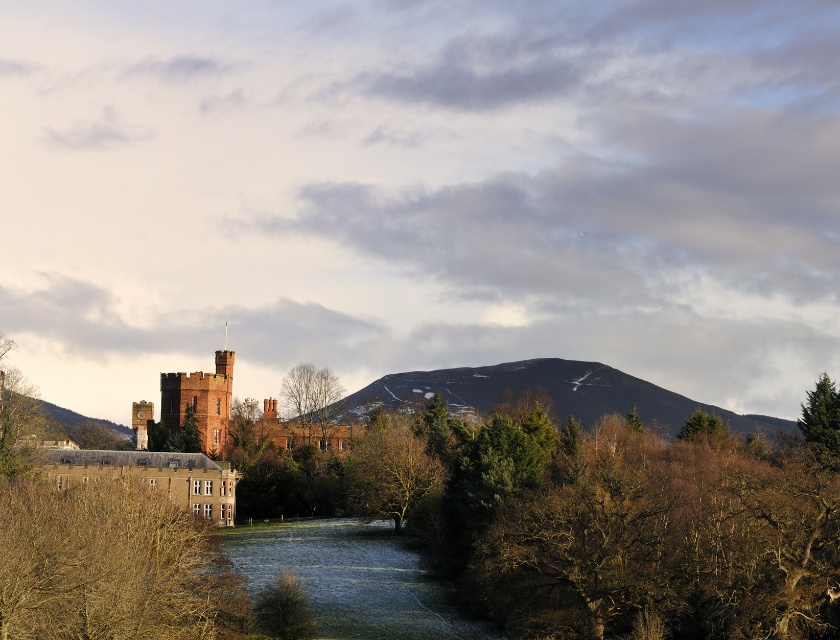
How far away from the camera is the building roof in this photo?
82.9 meters

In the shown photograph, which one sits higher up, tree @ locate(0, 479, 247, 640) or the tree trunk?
tree @ locate(0, 479, 247, 640)

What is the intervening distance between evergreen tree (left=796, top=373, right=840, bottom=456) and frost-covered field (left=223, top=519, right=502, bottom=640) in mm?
29491

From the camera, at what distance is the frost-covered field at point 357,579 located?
4625cm

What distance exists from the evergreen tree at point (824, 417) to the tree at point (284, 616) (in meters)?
39.5

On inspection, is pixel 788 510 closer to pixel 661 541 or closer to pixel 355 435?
pixel 661 541

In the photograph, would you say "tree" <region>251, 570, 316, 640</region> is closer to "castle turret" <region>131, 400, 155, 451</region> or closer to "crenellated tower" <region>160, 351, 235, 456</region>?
"crenellated tower" <region>160, 351, 235, 456</region>

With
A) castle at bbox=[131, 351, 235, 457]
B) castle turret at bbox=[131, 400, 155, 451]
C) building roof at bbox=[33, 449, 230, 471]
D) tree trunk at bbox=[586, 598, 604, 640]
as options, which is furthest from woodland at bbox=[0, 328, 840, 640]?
castle turret at bbox=[131, 400, 155, 451]

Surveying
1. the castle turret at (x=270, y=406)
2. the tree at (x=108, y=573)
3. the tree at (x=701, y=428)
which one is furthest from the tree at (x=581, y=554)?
the castle turret at (x=270, y=406)

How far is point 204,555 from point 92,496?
6.08 m

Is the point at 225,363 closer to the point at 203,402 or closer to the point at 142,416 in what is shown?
the point at 203,402

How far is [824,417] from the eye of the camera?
220 feet

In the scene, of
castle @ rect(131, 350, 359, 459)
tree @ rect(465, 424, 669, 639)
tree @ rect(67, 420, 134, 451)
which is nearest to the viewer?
tree @ rect(465, 424, 669, 639)

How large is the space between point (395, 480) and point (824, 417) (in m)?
31.7

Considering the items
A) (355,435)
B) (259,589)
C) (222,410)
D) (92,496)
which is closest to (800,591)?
(259,589)
